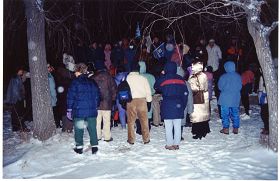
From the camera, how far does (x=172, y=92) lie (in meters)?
8.16

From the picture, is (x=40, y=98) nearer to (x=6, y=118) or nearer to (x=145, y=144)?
(x=145, y=144)

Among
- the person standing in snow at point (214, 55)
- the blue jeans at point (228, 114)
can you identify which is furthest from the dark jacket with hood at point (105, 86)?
the person standing in snow at point (214, 55)

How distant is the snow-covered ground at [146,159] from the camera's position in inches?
271

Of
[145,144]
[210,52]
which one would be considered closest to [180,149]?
[145,144]

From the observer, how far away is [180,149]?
840 centimetres

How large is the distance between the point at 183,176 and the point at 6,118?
8.51m

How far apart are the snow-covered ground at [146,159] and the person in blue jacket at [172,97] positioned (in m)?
0.49

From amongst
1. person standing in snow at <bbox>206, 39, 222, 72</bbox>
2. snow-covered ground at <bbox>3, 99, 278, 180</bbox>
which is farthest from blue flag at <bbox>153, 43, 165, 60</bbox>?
snow-covered ground at <bbox>3, 99, 278, 180</bbox>

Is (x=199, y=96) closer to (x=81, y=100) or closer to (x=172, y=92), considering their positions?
(x=172, y=92)

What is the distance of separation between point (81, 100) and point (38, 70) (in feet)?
5.74

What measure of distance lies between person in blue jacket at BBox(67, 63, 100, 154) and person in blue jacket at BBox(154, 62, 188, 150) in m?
1.43

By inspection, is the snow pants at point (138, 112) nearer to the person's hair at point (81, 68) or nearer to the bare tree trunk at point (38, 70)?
the person's hair at point (81, 68)

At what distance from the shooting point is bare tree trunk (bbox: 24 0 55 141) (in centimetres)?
884

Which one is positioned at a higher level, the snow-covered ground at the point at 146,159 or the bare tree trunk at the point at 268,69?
the bare tree trunk at the point at 268,69
